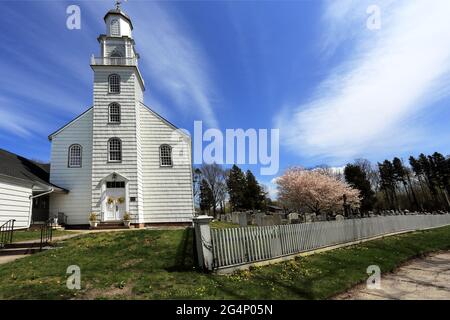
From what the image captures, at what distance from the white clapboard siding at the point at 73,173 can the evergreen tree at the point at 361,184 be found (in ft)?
151

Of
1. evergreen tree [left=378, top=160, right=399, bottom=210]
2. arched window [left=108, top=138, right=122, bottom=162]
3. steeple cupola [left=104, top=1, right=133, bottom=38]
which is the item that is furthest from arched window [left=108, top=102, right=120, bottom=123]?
evergreen tree [left=378, top=160, right=399, bottom=210]

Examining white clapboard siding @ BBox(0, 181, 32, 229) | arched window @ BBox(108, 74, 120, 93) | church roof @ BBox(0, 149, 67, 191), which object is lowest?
white clapboard siding @ BBox(0, 181, 32, 229)

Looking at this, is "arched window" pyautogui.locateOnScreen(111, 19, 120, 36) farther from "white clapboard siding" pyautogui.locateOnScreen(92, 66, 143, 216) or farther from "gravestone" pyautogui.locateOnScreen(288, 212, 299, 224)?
"gravestone" pyautogui.locateOnScreen(288, 212, 299, 224)

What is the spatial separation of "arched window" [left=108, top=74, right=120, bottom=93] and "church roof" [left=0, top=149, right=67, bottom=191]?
25.3 ft

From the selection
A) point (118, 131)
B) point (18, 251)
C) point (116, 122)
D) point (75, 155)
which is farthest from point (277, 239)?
point (75, 155)

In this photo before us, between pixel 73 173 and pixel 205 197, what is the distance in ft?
152

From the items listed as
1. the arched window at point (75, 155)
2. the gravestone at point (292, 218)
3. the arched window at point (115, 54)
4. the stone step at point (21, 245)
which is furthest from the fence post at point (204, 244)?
the arched window at point (115, 54)

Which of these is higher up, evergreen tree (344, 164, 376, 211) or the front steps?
evergreen tree (344, 164, 376, 211)

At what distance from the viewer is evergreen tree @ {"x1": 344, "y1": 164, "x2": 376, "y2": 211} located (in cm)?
5341

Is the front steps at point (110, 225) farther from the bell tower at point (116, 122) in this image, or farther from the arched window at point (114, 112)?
the arched window at point (114, 112)

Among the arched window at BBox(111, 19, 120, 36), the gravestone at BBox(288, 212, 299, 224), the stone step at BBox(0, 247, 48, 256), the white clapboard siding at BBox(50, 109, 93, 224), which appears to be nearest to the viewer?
the stone step at BBox(0, 247, 48, 256)
